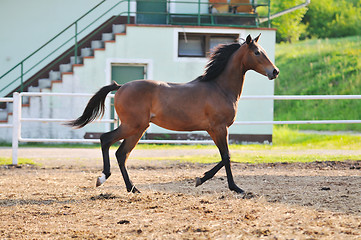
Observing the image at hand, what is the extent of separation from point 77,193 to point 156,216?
1.94 m

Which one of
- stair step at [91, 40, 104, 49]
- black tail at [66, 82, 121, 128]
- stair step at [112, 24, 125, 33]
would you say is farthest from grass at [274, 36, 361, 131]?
black tail at [66, 82, 121, 128]

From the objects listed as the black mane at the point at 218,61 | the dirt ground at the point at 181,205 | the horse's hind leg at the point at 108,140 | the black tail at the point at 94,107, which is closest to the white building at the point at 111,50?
the dirt ground at the point at 181,205

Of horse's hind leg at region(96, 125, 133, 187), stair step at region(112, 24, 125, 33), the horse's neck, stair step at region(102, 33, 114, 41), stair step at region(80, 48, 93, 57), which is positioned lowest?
horse's hind leg at region(96, 125, 133, 187)

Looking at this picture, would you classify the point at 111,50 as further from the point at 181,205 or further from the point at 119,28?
the point at 181,205

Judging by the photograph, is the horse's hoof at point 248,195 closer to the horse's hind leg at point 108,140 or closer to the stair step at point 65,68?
the horse's hind leg at point 108,140

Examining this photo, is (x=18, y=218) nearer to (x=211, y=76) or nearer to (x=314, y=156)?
(x=211, y=76)

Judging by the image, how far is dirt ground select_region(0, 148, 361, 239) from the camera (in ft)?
16.1

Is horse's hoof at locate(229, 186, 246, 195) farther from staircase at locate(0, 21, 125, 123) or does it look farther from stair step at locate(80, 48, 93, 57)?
stair step at locate(80, 48, 93, 57)

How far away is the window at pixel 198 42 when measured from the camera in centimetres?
1653

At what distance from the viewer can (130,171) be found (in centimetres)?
983

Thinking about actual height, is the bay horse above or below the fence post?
above

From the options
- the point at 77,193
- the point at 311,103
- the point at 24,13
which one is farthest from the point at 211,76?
the point at 311,103

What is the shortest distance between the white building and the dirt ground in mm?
5932

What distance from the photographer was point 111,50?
15984 millimetres
